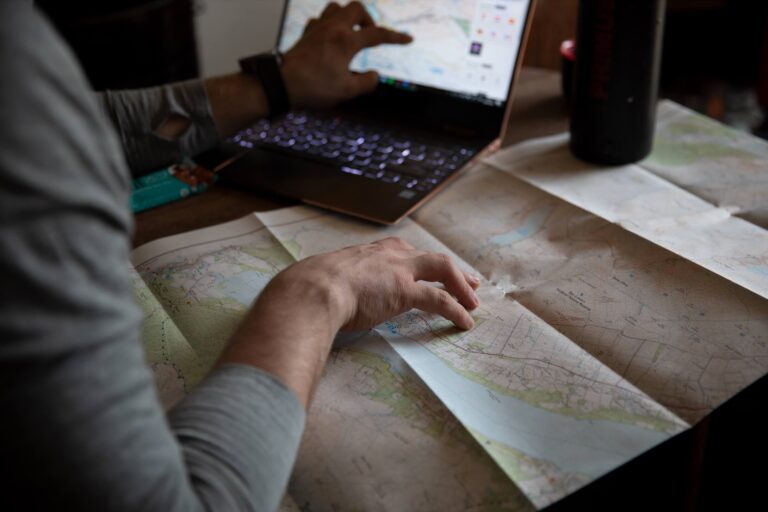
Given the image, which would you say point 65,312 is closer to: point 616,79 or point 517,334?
point 517,334

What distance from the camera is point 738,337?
2.22 ft

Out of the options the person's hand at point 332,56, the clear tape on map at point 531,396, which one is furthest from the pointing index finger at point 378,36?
the clear tape on map at point 531,396

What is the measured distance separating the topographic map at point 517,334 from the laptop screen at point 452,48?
0.14 meters

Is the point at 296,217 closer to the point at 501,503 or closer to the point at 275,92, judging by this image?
the point at 275,92

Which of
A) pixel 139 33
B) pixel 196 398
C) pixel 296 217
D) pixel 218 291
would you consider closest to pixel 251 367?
pixel 196 398

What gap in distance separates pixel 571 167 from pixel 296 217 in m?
0.40

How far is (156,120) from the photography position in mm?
1032

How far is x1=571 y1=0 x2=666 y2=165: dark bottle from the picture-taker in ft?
3.02

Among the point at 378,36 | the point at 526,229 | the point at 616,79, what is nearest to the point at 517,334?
the point at 526,229

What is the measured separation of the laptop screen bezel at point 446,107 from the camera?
103 cm

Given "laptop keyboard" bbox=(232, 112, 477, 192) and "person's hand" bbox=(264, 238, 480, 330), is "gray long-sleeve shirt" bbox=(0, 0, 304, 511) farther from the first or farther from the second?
"laptop keyboard" bbox=(232, 112, 477, 192)

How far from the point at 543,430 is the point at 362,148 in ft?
1.91

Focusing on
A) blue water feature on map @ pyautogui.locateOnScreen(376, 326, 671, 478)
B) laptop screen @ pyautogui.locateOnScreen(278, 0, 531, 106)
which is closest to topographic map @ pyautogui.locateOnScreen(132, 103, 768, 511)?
blue water feature on map @ pyautogui.locateOnScreen(376, 326, 671, 478)

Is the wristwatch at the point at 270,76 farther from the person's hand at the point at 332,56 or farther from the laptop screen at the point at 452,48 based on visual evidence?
the laptop screen at the point at 452,48
